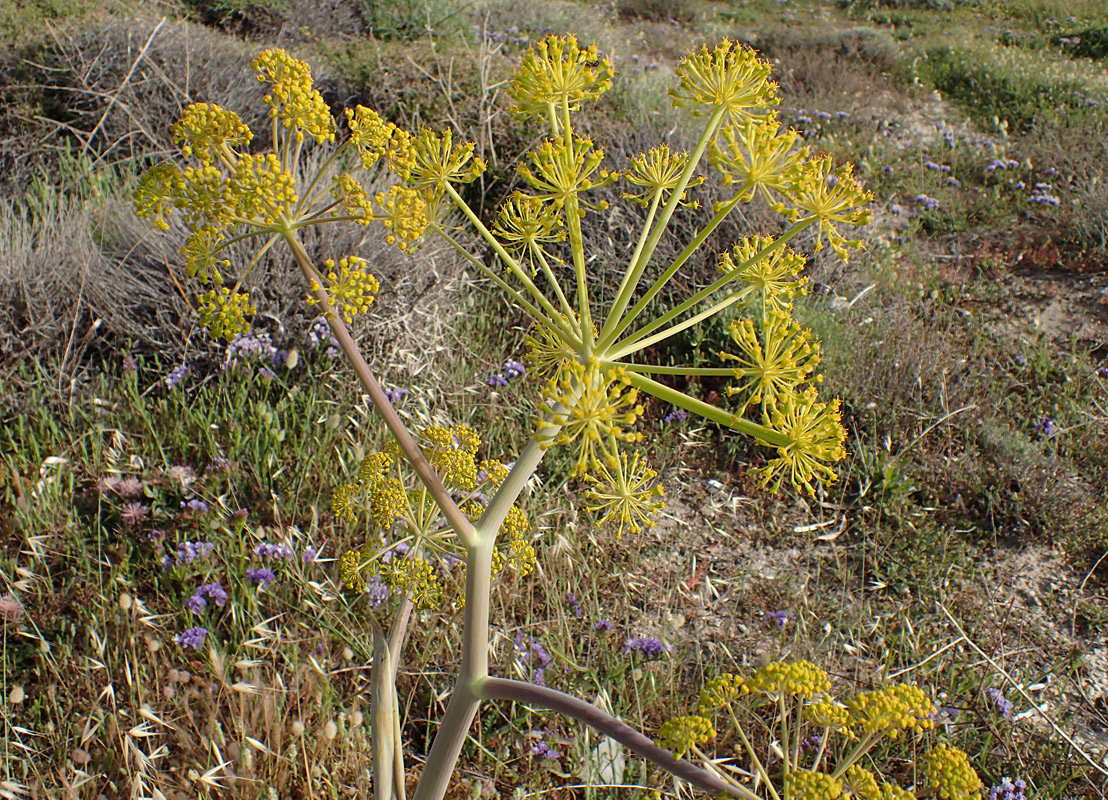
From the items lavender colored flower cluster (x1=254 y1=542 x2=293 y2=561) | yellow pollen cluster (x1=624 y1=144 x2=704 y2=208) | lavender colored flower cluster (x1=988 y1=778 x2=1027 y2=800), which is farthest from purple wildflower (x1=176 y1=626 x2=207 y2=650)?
lavender colored flower cluster (x1=988 y1=778 x2=1027 y2=800)

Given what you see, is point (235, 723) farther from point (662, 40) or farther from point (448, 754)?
point (662, 40)

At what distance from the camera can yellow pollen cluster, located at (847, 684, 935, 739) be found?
1032 mm

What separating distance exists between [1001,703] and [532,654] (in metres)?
1.62

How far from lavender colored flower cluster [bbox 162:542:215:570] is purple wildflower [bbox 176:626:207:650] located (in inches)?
12.6

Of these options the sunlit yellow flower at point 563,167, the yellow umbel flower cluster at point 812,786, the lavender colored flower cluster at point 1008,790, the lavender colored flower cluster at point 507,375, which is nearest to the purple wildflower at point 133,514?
the lavender colored flower cluster at point 507,375

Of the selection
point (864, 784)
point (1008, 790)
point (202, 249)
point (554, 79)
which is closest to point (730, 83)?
point (554, 79)

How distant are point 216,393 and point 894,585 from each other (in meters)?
3.18

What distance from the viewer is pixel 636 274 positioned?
3.44 ft

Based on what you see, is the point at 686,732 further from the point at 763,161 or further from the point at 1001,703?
the point at 1001,703

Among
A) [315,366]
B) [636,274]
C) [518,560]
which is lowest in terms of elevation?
[315,366]

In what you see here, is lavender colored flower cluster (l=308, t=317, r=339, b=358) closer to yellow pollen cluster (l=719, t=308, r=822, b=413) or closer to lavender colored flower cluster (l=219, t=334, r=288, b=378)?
lavender colored flower cluster (l=219, t=334, r=288, b=378)

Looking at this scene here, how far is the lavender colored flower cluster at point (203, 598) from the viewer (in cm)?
254

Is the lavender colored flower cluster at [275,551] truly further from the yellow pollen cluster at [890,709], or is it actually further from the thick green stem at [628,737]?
the yellow pollen cluster at [890,709]

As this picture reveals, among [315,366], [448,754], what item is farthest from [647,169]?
[315,366]
